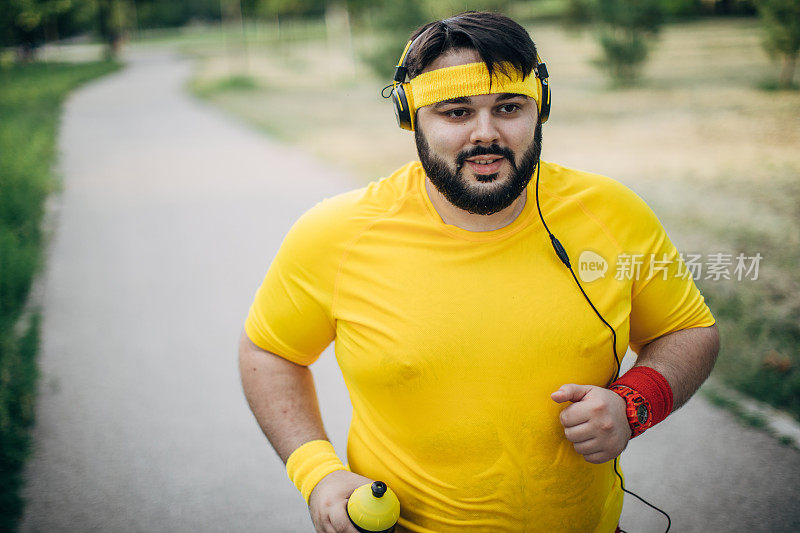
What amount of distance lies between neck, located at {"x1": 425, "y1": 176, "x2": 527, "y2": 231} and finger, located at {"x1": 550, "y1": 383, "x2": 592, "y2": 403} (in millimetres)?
490

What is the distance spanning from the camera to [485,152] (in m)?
1.65

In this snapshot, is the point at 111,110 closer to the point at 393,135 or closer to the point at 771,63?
the point at 393,135

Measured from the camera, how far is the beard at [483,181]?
1647 millimetres

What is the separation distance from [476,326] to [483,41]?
2.61 ft

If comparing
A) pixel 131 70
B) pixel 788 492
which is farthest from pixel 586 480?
pixel 131 70

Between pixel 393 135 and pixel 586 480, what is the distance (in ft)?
40.4

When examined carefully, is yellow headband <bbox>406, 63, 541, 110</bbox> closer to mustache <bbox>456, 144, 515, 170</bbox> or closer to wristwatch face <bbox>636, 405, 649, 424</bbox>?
mustache <bbox>456, 144, 515, 170</bbox>

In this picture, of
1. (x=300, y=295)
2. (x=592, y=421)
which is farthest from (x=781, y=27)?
(x=300, y=295)

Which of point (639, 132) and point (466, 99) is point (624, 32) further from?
point (466, 99)

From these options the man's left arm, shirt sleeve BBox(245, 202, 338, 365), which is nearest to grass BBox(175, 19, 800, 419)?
the man's left arm

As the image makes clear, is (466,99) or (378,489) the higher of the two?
(466,99)

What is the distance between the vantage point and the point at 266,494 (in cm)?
334

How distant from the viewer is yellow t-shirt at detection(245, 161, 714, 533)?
1.60 metres

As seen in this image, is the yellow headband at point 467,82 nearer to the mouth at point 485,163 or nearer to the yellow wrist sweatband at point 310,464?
the mouth at point 485,163
